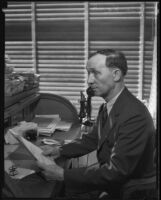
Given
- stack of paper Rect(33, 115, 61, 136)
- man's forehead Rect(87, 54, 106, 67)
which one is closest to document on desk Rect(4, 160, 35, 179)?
man's forehead Rect(87, 54, 106, 67)

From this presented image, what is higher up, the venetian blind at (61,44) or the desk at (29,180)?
the venetian blind at (61,44)

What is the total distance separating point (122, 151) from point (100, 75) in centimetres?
42

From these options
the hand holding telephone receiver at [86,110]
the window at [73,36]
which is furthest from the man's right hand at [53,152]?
the window at [73,36]

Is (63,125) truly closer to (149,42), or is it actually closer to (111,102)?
(111,102)

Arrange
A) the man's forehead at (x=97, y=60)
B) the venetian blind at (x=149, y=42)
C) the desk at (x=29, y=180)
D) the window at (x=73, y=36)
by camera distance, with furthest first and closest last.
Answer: the window at (x=73, y=36), the venetian blind at (x=149, y=42), the man's forehead at (x=97, y=60), the desk at (x=29, y=180)

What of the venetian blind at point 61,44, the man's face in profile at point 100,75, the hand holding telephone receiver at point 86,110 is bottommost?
the hand holding telephone receiver at point 86,110

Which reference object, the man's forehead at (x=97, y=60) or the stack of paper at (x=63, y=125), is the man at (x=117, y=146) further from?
the stack of paper at (x=63, y=125)

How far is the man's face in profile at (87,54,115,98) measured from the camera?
174 cm

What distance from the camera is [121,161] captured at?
162 centimetres

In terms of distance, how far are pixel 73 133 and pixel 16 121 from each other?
0.50m

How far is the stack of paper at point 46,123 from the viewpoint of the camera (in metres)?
2.77

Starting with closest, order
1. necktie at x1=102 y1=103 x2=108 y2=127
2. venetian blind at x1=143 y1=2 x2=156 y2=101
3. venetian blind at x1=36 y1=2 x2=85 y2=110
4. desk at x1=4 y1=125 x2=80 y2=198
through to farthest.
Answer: desk at x1=4 y1=125 x2=80 y2=198 → necktie at x1=102 y1=103 x2=108 y2=127 → venetian blind at x1=143 y1=2 x2=156 y2=101 → venetian blind at x1=36 y1=2 x2=85 y2=110

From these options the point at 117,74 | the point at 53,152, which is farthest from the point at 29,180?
the point at 117,74

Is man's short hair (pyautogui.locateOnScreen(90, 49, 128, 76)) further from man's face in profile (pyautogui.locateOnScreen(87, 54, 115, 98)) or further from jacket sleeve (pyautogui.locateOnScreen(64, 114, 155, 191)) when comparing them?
jacket sleeve (pyautogui.locateOnScreen(64, 114, 155, 191))
